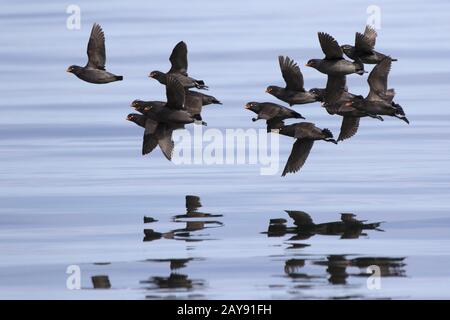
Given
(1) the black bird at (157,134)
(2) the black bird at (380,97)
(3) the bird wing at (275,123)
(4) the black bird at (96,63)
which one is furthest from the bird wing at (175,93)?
(2) the black bird at (380,97)

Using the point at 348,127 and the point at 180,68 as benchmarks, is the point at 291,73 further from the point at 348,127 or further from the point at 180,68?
the point at 180,68

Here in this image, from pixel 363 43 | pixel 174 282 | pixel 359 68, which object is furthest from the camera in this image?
pixel 363 43

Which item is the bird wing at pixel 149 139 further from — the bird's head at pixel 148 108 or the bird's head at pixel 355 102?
the bird's head at pixel 355 102

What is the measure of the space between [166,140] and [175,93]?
83cm

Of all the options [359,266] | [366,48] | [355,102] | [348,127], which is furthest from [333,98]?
[359,266]

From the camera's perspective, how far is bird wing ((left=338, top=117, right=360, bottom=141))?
2269cm

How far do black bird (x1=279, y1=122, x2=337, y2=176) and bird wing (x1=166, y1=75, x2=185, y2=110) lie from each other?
4.22 ft

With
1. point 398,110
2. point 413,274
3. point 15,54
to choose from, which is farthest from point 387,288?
point 15,54

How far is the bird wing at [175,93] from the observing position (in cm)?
2136

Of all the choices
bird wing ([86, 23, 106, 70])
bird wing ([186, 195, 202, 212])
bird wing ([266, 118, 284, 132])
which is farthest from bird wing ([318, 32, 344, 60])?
bird wing ([86, 23, 106, 70])

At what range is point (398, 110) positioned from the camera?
68.9 feet

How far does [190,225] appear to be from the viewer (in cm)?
1889
